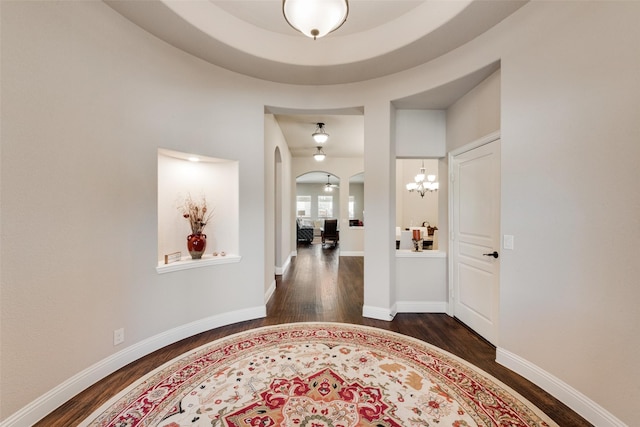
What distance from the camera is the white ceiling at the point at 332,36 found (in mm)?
2199

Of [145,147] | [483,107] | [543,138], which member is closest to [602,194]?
[543,138]

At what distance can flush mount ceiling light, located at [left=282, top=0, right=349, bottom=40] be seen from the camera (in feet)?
5.77

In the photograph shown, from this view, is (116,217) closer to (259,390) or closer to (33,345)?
(33,345)

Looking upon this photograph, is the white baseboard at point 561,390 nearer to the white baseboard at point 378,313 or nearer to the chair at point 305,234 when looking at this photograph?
the white baseboard at point 378,313

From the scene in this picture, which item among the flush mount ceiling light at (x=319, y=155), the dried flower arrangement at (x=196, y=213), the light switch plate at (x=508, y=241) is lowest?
the light switch plate at (x=508, y=241)

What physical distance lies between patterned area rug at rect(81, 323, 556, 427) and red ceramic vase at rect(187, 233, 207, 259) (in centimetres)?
100

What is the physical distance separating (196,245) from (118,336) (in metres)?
1.06

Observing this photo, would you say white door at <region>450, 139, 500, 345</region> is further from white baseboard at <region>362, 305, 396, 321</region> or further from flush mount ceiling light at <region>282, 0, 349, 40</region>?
flush mount ceiling light at <region>282, 0, 349, 40</region>

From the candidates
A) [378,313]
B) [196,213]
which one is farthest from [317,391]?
[196,213]

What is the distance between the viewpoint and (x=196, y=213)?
3.04 meters

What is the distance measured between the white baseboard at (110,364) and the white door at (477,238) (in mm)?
2545

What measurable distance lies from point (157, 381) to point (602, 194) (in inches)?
134

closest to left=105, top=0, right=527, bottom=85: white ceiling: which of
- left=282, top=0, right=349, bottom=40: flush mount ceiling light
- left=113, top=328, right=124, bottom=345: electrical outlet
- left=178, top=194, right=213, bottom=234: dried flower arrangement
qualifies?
left=282, top=0, right=349, bottom=40: flush mount ceiling light

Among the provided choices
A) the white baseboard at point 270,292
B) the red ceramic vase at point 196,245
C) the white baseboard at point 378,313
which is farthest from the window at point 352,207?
the red ceramic vase at point 196,245
